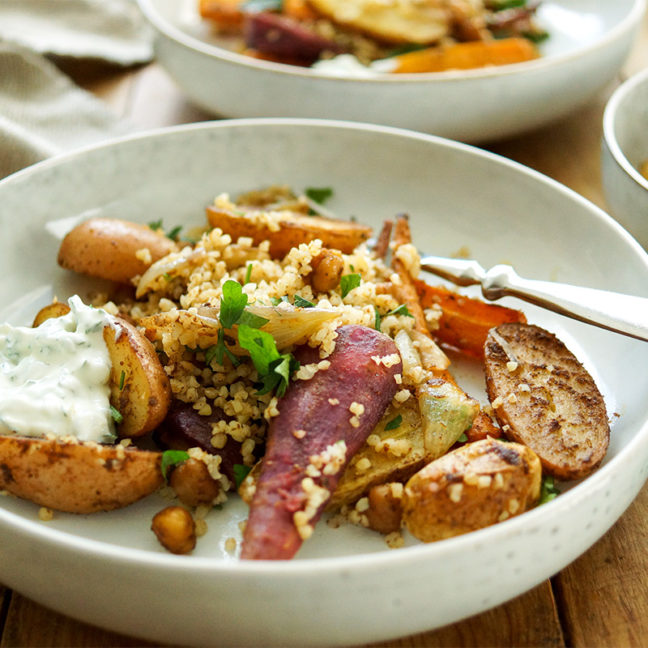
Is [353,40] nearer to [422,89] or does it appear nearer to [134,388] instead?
[422,89]

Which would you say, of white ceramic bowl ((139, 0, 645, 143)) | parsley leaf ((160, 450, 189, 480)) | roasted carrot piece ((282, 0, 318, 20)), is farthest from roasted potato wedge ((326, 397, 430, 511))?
roasted carrot piece ((282, 0, 318, 20))

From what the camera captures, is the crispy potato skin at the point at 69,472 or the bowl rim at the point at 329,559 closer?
the bowl rim at the point at 329,559

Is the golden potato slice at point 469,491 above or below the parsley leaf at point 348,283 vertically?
above

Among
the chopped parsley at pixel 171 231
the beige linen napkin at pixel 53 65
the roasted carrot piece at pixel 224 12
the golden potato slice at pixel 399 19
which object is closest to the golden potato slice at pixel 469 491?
the chopped parsley at pixel 171 231

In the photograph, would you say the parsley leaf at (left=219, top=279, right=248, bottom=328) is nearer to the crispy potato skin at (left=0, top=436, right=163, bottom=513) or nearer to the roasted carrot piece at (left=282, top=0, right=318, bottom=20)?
the crispy potato skin at (left=0, top=436, right=163, bottom=513)

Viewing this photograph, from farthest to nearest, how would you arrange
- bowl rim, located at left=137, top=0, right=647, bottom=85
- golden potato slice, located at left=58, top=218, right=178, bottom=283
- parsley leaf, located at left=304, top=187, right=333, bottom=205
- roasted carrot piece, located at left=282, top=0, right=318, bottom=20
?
roasted carrot piece, located at left=282, top=0, right=318, bottom=20 < bowl rim, located at left=137, top=0, right=647, bottom=85 < parsley leaf, located at left=304, top=187, right=333, bottom=205 < golden potato slice, located at left=58, top=218, right=178, bottom=283

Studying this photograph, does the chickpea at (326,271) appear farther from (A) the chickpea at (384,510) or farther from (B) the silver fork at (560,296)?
(A) the chickpea at (384,510)
